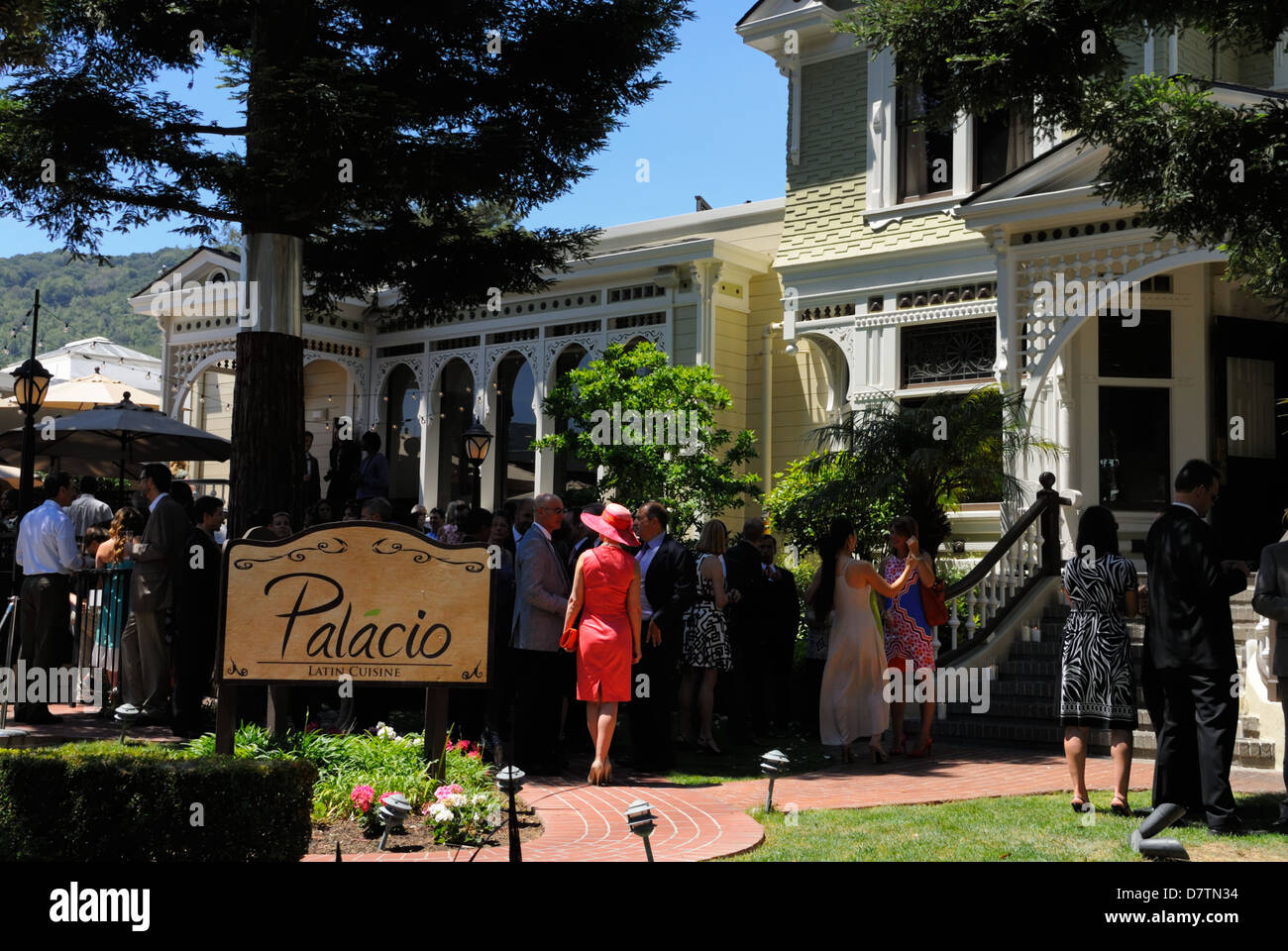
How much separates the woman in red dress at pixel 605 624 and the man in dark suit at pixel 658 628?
0.67 metres

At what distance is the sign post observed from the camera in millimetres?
6625

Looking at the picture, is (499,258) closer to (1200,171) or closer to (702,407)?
(702,407)

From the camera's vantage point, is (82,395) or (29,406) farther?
(82,395)

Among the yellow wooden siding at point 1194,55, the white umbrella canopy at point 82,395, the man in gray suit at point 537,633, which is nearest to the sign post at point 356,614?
the man in gray suit at point 537,633

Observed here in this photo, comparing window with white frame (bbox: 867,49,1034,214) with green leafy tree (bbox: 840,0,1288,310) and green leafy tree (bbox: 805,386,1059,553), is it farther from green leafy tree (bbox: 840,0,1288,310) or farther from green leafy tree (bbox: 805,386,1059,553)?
green leafy tree (bbox: 840,0,1288,310)

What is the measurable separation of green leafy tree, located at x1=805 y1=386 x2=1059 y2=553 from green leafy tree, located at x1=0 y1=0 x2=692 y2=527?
12.6 feet

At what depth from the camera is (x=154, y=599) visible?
10.2 m

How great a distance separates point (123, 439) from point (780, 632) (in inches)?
330

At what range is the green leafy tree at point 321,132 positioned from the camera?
30.8ft

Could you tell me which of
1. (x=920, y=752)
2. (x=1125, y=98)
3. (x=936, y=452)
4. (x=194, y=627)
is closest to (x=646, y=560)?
(x=920, y=752)

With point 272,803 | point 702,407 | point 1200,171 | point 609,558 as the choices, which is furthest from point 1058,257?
point 272,803

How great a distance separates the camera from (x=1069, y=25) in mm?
8102

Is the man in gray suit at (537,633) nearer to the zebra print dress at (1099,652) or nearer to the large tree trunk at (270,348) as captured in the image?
the large tree trunk at (270,348)

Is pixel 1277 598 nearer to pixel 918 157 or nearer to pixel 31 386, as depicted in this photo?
pixel 918 157
